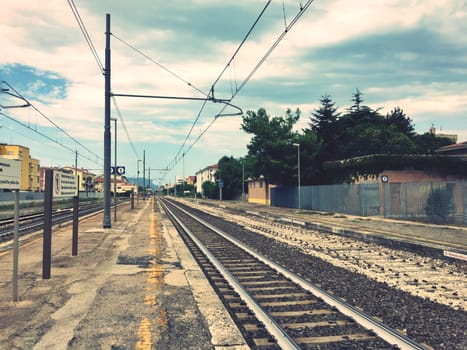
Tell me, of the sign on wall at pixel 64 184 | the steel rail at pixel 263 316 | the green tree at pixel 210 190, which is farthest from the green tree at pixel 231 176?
the steel rail at pixel 263 316

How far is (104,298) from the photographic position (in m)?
6.26

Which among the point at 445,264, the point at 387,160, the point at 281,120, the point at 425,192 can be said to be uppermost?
the point at 281,120

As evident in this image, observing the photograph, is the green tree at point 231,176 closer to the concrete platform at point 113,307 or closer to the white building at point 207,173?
the white building at point 207,173

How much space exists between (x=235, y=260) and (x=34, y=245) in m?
7.28

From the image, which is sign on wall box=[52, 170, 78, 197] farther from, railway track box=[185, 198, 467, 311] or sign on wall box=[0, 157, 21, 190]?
railway track box=[185, 198, 467, 311]

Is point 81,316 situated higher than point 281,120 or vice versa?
point 281,120

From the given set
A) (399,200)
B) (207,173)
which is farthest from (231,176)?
(207,173)

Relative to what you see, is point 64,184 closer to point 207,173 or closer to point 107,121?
point 107,121

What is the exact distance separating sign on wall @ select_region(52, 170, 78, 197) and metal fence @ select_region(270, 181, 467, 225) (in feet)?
66.6

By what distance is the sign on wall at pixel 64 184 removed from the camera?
8.23 meters

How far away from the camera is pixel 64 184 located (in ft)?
29.5

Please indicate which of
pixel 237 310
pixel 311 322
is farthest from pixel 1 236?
pixel 311 322

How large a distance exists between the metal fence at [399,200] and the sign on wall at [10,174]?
22.1 m

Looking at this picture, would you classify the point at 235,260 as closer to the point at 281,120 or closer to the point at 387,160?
the point at 387,160
